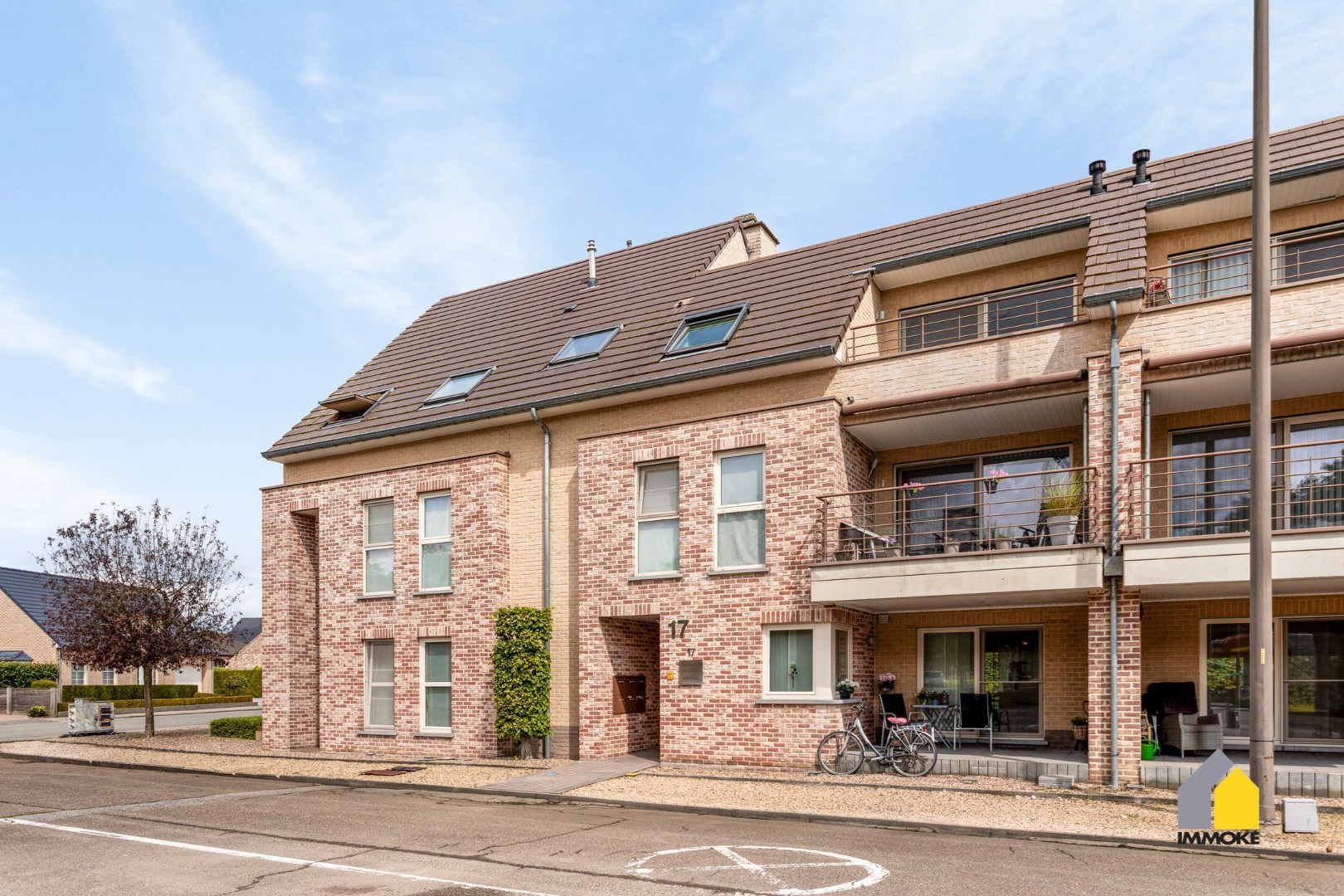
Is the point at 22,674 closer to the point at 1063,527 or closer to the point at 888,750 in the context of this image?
the point at 888,750

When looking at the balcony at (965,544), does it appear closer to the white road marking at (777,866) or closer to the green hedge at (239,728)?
the white road marking at (777,866)

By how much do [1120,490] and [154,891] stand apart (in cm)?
1100

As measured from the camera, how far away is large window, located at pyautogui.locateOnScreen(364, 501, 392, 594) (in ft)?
61.4

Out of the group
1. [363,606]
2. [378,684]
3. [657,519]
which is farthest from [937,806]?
[363,606]

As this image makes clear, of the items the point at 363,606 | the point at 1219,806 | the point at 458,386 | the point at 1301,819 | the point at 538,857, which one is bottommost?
the point at 538,857

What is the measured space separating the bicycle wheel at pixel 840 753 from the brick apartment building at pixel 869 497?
10.1 inches

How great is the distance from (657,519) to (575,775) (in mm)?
4149

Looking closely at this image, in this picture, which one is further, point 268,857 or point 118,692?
point 118,692

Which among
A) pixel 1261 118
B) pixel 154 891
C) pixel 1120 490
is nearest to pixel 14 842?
pixel 154 891

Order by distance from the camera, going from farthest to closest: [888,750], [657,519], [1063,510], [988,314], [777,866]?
1. [657,519]
2. [988,314]
3. [888,750]
4. [1063,510]
5. [777,866]

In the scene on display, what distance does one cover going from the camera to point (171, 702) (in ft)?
132

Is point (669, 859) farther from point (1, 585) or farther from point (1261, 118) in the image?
point (1, 585)

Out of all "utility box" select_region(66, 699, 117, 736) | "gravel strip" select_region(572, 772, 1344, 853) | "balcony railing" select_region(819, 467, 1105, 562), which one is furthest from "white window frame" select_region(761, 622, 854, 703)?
"utility box" select_region(66, 699, 117, 736)

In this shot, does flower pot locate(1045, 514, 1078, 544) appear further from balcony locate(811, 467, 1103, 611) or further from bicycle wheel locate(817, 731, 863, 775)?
bicycle wheel locate(817, 731, 863, 775)
